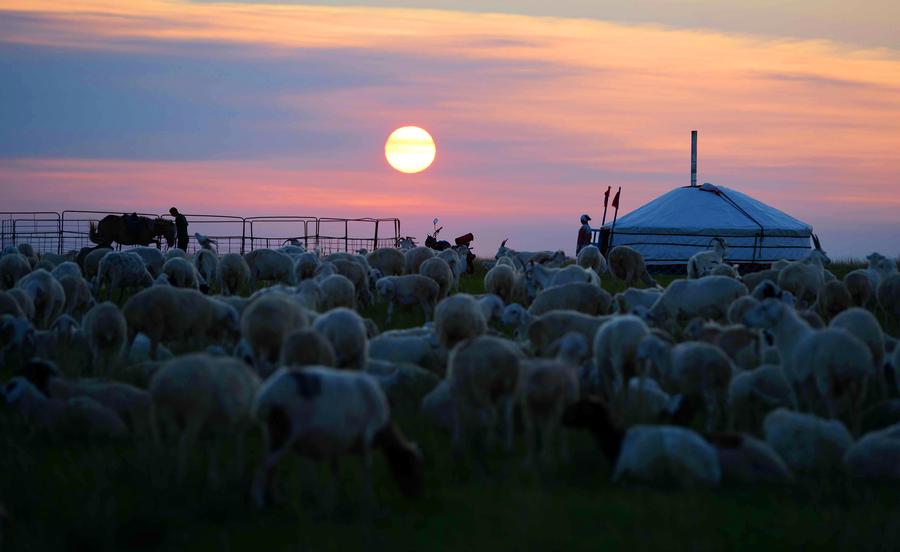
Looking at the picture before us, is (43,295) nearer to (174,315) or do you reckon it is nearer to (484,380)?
(174,315)

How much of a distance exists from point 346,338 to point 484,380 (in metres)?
2.28

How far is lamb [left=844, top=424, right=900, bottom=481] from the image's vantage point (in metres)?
8.36

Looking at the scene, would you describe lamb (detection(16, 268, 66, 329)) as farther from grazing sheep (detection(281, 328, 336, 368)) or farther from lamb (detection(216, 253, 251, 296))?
grazing sheep (detection(281, 328, 336, 368))

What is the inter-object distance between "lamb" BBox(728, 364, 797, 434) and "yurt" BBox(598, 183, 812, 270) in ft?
96.3

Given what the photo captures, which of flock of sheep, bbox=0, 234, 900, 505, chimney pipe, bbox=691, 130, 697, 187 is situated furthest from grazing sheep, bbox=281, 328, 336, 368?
chimney pipe, bbox=691, 130, 697, 187

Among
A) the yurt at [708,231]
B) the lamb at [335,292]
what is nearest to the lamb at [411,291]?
the lamb at [335,292]

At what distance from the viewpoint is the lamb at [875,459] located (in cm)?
836

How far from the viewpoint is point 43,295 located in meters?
17.1

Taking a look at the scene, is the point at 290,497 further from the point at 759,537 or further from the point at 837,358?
the point at 837,358

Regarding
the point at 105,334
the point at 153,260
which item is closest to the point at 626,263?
the point at 153,260

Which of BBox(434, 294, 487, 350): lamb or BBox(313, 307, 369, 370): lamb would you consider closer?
BBox(313, 307, 369, 370): lamb

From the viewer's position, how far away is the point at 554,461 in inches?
337

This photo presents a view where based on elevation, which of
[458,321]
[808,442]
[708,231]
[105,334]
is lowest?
[808,442]

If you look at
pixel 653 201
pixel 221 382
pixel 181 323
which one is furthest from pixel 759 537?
pixel 653 201
